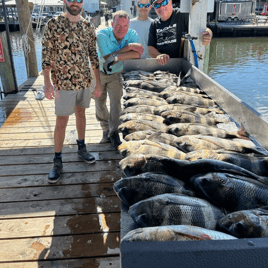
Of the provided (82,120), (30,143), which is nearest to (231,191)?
(82,120)

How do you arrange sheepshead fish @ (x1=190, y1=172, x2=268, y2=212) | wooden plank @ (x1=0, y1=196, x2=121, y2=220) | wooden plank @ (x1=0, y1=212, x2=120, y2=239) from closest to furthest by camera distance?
sheepshead fish @ (x1=190, y1=172, x2=268, y2=212) → wooden plank @ (x1=0, y1=212, x2=120, y2=239) → wooden plank @ (x1=0, y1=196, x2=121, y2=220)

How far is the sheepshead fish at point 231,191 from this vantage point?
1.78 m

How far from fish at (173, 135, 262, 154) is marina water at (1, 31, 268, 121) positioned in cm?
612

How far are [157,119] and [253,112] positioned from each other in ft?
3.68

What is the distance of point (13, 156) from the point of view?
4.32 m

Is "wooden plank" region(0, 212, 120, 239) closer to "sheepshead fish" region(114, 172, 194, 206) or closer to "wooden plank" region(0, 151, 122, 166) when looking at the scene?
"sheepshead fish" region(114, 172, 194, 206)

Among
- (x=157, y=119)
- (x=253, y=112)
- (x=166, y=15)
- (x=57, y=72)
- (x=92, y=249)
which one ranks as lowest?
(x=92, y=249)

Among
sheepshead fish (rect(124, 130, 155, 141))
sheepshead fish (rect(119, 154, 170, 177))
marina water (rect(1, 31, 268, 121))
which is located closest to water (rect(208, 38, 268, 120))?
marina water (rect(1, 31, 268, 121))

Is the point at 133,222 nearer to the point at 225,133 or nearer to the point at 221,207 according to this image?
the point at 221,207

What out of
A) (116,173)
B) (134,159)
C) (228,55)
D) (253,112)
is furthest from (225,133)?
(228,55)

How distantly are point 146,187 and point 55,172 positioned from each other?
2.06 metres

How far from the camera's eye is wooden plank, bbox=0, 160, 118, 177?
3881 mm

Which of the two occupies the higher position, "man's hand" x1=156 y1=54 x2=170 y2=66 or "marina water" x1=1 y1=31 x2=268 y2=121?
"man's hand" x1=156 y1=54 x2=170 y2=66

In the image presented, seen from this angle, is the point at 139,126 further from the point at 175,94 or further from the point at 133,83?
the point at 133,83
